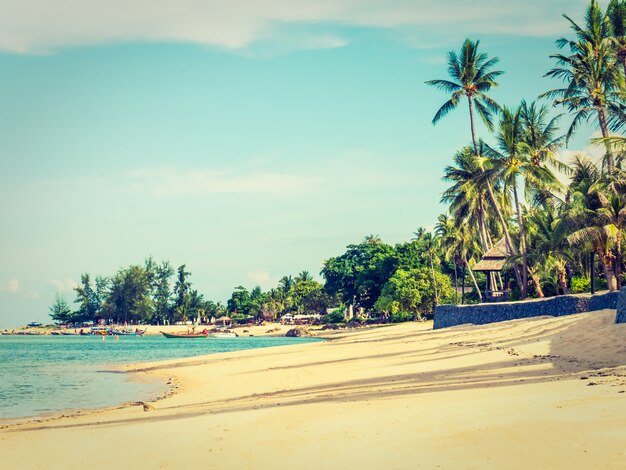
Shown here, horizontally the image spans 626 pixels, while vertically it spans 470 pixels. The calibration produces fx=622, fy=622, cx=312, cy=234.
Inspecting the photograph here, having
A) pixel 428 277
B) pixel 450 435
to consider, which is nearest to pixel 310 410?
pixel 450 435

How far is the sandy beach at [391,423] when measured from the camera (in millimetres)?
7383

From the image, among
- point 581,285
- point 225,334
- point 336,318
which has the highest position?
point 581,285

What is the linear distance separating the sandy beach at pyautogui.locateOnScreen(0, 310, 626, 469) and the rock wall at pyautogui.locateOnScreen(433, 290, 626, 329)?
740cm

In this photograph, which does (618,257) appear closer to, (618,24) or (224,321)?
(618,24)

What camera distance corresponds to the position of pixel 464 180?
55.6m

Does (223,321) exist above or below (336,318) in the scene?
below

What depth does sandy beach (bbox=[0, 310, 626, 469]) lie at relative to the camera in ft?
24.2

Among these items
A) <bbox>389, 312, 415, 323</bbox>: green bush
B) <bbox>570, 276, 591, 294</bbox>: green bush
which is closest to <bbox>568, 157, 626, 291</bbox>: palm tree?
<bbox>570, 276, 591, 294</bbox>: green bush

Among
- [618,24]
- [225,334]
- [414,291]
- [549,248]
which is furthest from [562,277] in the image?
[225,334]

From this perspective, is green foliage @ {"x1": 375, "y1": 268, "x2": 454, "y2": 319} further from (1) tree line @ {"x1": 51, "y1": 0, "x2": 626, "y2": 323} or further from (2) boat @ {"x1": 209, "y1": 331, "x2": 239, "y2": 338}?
(2) boat @ {"x1": 209, "y1": 331, "x2": 239, "y2": 338}

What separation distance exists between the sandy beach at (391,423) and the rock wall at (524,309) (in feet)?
24.3

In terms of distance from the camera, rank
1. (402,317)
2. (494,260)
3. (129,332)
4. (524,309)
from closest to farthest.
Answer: (524,309) → (494,260) → (402,317) → (129,332)

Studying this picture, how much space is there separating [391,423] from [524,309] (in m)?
27.0

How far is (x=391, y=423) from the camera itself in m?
9.67
